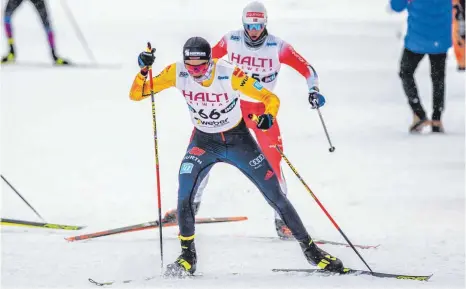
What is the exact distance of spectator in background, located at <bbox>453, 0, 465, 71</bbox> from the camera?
42.5ft

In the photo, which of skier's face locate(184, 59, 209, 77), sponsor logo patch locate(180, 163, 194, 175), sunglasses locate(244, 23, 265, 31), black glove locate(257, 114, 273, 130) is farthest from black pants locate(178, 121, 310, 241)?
sunglasses locate(244, 23, 265, 31)

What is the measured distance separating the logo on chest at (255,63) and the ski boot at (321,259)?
5.96ft

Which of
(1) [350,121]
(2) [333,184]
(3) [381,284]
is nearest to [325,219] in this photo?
(2) [333,184]

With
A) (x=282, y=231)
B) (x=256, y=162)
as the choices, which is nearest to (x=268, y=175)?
(x=256, y=162)

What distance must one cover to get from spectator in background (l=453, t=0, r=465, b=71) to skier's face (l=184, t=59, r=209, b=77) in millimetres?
8058

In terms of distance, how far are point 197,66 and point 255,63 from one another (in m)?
1.56

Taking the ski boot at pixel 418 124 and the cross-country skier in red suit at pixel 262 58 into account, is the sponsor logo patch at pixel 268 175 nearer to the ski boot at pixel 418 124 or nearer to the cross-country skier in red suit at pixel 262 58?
the cross-country skier in red suit at pixel 262 58

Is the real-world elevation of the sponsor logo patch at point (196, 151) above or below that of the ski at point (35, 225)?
above

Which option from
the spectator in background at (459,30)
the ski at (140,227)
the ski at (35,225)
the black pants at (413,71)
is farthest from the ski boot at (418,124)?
the ski at (35,225)

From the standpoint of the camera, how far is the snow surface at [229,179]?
20.8 feet

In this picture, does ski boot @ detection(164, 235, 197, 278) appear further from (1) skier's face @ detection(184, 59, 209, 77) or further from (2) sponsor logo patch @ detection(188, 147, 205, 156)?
(1) skier's face @ detection(184, 59, 209, 77)

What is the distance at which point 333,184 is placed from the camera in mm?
9016

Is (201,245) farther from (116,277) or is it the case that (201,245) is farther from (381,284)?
(381,284)

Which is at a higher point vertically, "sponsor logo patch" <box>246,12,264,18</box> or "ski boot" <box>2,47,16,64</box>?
"sponsor logo patch" <box>246,12,264,18</box>
